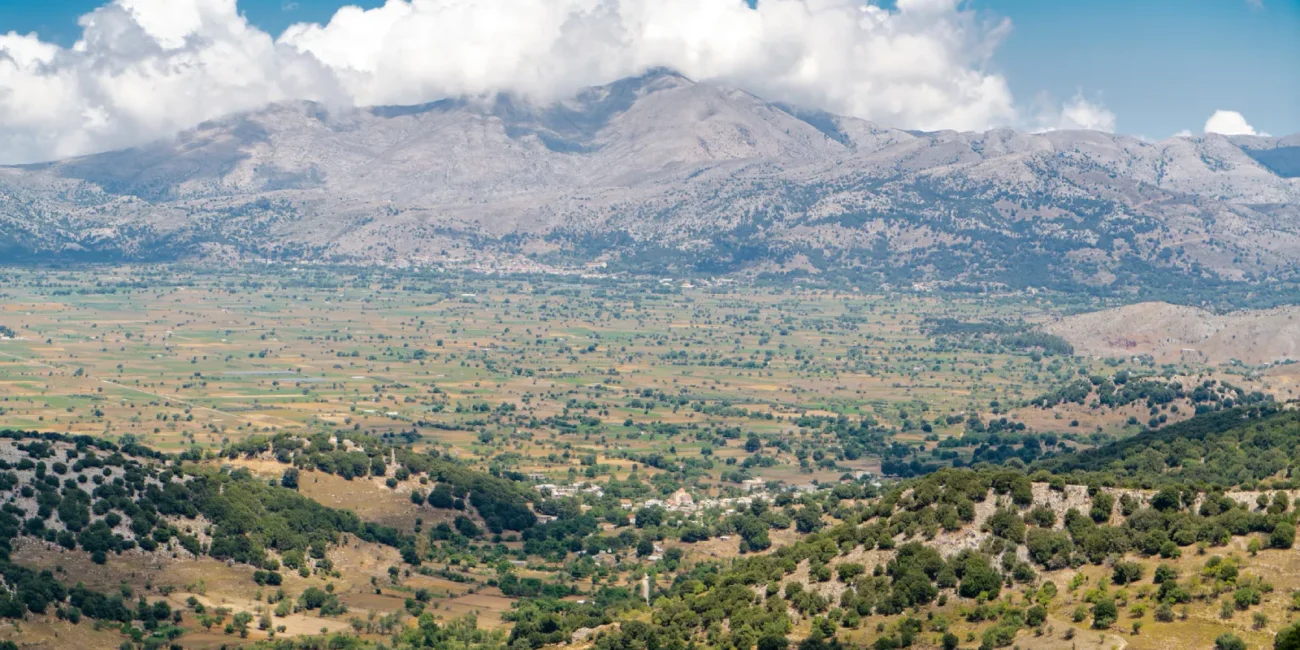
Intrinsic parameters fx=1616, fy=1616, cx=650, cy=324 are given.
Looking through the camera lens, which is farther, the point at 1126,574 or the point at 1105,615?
the point at 1126,574

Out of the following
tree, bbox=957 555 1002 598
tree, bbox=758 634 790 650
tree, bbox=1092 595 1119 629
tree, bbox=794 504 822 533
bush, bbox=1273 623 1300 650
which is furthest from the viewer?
tree, bbox=794 504 822 533

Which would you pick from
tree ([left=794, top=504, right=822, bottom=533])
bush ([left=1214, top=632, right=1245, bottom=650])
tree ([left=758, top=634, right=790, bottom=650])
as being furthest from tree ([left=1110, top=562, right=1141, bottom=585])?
tree ([left=794, top=504, right=822, bottom=533])

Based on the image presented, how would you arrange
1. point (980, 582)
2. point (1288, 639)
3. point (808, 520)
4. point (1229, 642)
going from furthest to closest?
point (808, 520) < point (980, 582) < point (1229, 642) < point (1288, 639)

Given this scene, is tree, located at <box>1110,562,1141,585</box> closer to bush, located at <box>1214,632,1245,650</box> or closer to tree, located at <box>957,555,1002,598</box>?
tree, located at <box>957,555,1002,598</box>

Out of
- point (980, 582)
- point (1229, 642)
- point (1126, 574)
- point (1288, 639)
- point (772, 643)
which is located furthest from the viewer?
point (980, 582)

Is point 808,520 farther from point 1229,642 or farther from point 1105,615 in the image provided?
point 1229,642

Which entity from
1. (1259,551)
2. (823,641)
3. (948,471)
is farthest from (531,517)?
(1259,551)

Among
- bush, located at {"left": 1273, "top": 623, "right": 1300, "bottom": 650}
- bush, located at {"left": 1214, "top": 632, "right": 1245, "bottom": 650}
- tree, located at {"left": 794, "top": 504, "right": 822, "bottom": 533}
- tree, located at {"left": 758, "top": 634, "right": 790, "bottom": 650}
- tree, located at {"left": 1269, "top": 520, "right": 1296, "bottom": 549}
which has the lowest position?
tree, located at {"left": 794, "top": 504, "right": 822, "bottom": 533}

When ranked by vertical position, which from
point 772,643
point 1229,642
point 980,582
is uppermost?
point 980,582

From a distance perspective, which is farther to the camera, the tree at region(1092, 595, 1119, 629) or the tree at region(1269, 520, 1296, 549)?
the tree at region(1269, 520, 1296, 549)

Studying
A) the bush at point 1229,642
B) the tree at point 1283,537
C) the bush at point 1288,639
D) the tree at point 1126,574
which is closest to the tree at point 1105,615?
the tree at point 1126,574

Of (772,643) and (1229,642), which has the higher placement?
(1229,642)

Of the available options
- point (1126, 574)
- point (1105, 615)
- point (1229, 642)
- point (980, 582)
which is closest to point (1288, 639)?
point (1229, 642)

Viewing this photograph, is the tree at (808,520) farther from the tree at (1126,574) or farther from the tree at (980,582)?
the tree at (1126,574)
